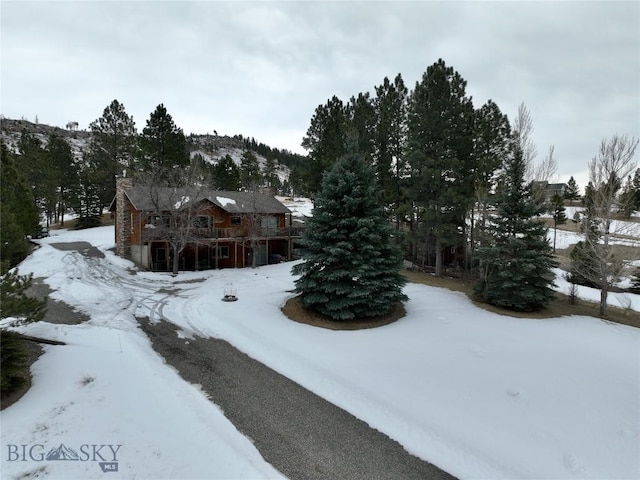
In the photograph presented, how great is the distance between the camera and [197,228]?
77.9 feet

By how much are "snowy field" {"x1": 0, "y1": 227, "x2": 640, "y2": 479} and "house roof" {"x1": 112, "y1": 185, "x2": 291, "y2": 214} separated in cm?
1084

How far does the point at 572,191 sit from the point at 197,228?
268 ft

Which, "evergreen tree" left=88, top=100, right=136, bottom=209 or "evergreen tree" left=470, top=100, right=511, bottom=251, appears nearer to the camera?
"evergreen tree" left=470, top=100, right=511, bottom=251

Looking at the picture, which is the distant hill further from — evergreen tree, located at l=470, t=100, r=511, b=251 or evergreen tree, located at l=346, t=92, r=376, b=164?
evergreen tree, located at l=470, t=100, r=511, b=251

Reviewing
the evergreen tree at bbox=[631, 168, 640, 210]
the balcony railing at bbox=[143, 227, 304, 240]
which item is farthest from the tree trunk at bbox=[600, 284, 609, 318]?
the balcony railing at bbox=[143, 227, 304, 240]

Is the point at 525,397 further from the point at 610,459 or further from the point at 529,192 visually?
the point at 529,192

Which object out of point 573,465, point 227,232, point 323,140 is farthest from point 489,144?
point 573,465

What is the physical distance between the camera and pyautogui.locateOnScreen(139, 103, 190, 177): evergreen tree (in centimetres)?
3369

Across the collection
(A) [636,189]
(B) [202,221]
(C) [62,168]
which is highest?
(C) [62,168]

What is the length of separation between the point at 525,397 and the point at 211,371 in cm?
822

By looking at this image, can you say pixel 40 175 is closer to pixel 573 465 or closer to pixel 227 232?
pixel 227 232

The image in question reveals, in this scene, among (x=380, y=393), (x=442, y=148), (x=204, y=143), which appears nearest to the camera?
(x=380, y=393)

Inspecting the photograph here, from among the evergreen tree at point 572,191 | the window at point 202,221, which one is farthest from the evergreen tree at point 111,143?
the evergreen tree at point 572,191

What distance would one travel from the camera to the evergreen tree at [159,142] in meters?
33.7
